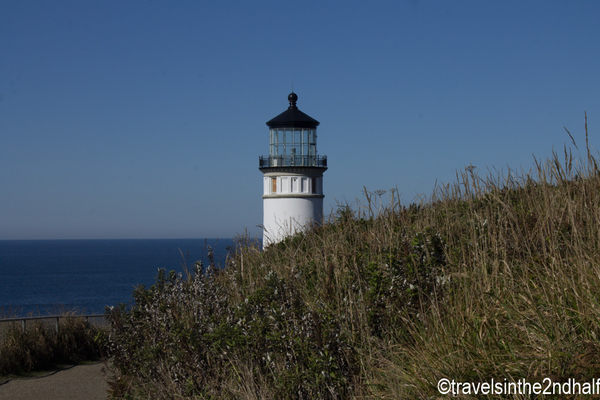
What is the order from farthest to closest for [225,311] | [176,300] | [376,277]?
[176,300]
[225,311]
[376,277]

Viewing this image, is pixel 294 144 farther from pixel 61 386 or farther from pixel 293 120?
pixel 61 386

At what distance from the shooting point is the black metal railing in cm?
2503

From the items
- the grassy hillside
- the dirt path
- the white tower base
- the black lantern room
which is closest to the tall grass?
the dirt path

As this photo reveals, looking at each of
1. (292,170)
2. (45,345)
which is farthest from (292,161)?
(45,345)

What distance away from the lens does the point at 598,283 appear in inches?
132

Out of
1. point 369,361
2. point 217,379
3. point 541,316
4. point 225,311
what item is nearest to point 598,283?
point 541,316

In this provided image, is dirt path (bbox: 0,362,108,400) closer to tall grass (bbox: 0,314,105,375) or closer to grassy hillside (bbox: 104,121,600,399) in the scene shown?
tall grass (bbox: 0,314,105,375)

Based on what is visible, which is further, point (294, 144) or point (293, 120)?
point (294, 144)

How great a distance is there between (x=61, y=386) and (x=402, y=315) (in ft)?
26.3

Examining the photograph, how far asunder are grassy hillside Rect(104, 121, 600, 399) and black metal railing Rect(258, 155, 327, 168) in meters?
17.5

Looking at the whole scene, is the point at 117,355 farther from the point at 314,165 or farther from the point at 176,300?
the point at 314,165

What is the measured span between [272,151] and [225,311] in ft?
63.7

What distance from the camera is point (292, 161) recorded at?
985 inches

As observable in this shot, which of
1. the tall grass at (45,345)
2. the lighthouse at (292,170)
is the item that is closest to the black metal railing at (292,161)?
the lighthouse at (292,170)
